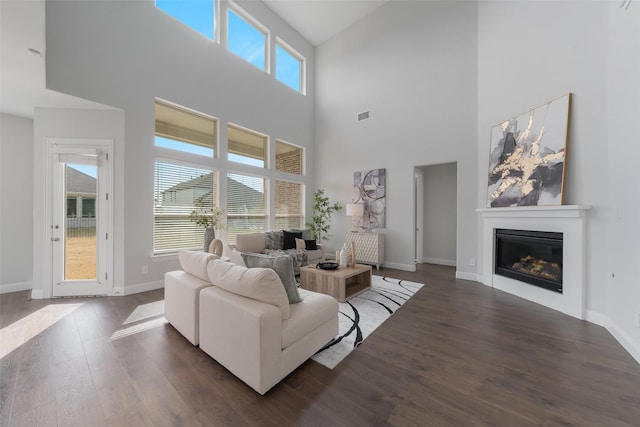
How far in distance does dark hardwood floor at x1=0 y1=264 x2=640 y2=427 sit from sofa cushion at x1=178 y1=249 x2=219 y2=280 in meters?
A: 0.67

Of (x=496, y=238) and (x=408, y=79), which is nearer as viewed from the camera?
(x=496, y=238)

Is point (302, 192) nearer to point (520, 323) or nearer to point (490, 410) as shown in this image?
point (520, 323)

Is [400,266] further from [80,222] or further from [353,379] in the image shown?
[80,222]

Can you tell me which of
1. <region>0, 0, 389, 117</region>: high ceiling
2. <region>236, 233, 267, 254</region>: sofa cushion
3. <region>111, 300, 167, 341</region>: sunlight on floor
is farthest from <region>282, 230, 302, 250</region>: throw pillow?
<region>0, 0, 389, 117</region>: high ceiling

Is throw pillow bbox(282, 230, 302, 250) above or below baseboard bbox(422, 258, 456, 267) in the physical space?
above

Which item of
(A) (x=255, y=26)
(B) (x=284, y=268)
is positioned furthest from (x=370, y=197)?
(A) (x=255, y=26)

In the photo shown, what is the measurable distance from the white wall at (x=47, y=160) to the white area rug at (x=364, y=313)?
3509 mm

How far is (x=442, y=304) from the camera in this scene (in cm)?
340

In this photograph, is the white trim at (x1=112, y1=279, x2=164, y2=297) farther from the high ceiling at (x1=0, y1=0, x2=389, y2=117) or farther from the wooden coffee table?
the high ceiling at (x1=0, y1=0, x2=389, y2=117)

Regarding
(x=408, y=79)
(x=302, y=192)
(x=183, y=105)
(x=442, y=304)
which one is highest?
(x=408, y=79)

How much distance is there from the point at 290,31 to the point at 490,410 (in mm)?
8422

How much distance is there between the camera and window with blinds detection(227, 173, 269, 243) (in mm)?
5457

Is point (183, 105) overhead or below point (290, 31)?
below

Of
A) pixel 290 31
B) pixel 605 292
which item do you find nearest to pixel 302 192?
pixel 290 31
